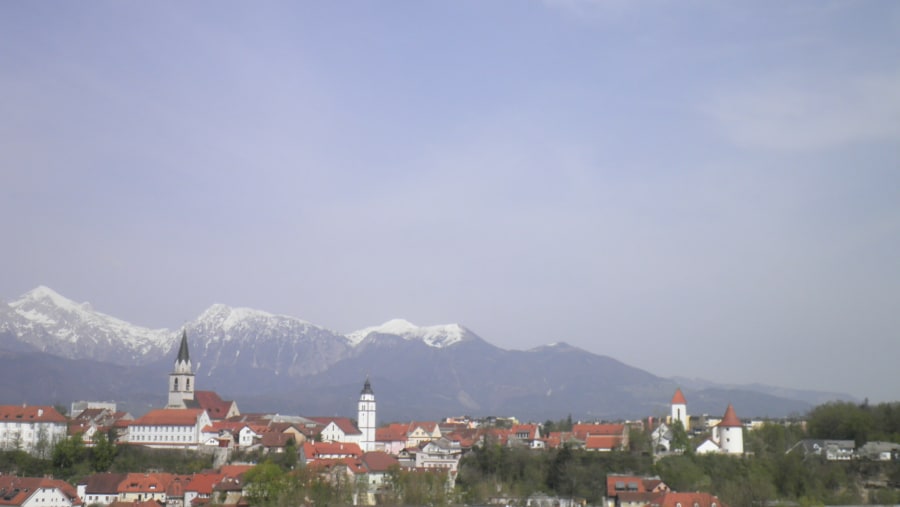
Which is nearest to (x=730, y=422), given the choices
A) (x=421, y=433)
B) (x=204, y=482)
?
(x=421, y=433)

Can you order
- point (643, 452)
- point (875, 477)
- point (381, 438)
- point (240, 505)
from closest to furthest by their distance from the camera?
point (240, 505), point (875, 477), point (643, 452), point (381, 438)

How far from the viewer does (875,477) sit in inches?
2458

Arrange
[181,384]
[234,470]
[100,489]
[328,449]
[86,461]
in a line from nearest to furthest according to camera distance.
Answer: [100,489] < [234,470] < [86,461] < [328,449] < [181,384]

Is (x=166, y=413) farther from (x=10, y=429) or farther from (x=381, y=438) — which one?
(x=381, y=438)

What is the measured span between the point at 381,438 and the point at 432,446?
10.3 meters

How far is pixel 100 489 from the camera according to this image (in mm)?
59906

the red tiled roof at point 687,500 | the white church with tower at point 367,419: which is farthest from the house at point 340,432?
the red tiled roof at point 687,500

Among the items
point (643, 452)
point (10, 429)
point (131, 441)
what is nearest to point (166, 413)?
point (131, 441)

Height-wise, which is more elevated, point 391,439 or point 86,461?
point 391,439

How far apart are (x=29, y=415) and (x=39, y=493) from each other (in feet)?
50.1

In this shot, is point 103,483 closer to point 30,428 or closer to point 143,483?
point 143,483

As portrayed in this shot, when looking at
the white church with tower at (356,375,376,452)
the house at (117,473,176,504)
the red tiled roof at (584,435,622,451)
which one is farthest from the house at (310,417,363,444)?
the red tiled roof at (584,435,622,451)

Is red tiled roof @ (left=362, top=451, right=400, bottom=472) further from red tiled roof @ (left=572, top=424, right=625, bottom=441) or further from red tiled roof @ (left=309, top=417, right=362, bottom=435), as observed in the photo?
red tiled roof @ (left=572, top=424, right=625, bottom=441)

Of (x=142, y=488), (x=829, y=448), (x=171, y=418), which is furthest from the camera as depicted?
(x=171, y=418)
